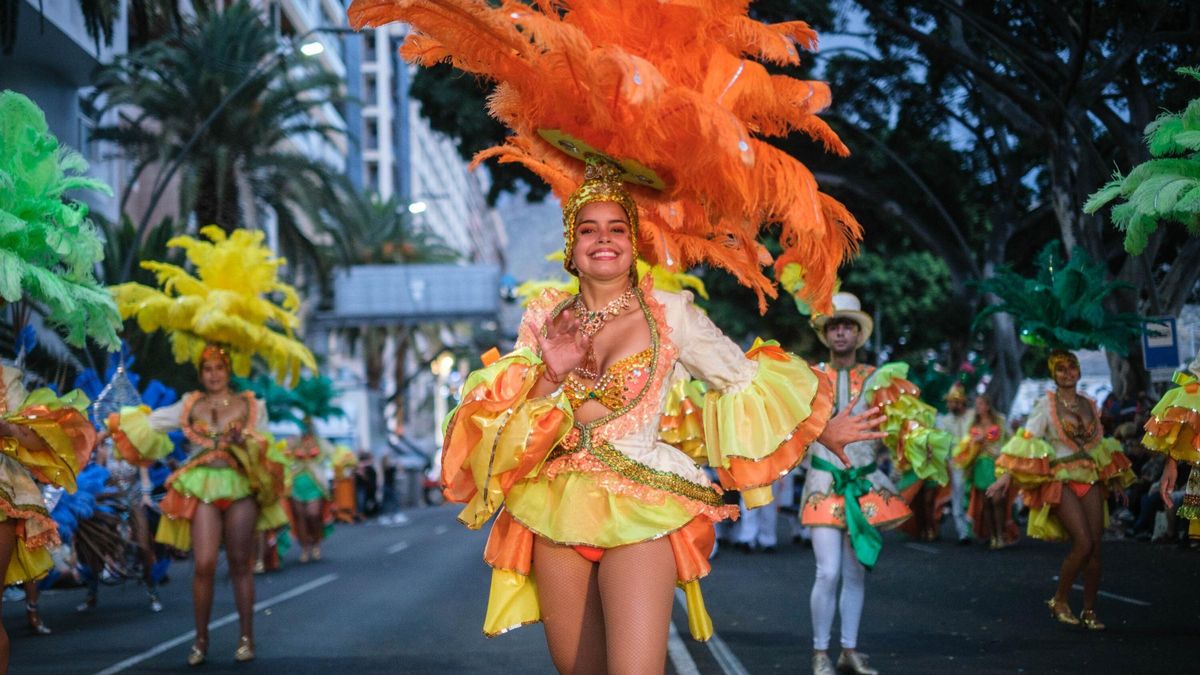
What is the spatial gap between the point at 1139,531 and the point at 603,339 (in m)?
15.9

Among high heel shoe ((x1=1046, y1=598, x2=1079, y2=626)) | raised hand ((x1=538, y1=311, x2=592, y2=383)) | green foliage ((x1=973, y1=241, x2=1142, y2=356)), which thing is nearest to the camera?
raised hand ((x1=538, y1=311, x2=592, y2=383))

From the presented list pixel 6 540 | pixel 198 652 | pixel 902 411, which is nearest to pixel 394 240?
pixel 198 652

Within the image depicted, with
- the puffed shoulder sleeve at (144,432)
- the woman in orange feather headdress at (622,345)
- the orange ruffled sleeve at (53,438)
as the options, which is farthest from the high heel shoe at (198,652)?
the woman in orange feather headdress at (622,345)

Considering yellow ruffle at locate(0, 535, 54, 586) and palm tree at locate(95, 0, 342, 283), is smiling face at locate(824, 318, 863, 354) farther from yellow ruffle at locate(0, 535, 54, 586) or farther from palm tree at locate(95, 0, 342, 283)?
palm tree at locate(95, 0, 342, 283)

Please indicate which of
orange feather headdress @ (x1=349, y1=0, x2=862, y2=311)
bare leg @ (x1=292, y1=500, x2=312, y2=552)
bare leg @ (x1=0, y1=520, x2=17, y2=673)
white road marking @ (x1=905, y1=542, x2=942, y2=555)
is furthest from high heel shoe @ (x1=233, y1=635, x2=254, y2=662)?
white road marking @ (x1=905, y1=542, x2=942, y2=555)

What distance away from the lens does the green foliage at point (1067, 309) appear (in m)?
9.82

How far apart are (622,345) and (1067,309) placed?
6007mm

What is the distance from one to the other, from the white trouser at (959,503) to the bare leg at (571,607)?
631 inches

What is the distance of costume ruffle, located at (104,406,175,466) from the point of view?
9352mm

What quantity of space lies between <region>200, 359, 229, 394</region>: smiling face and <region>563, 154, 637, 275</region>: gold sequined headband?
5.13 m

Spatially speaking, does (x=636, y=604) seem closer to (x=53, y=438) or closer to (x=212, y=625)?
(x=53, y=438)

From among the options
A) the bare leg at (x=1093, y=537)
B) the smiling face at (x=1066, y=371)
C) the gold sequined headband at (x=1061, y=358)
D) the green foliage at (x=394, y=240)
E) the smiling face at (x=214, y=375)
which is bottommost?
the bare leg at (x=1093, y=537)

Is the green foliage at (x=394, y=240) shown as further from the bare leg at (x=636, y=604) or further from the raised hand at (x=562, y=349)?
the bare leg at (x=636, y=604)

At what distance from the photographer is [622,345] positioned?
479 centimetres
